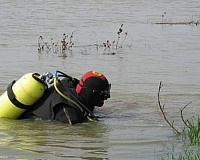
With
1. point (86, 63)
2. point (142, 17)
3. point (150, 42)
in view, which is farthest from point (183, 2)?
point (86, 63)

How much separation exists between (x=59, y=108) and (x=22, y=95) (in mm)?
426

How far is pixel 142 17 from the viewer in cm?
1998

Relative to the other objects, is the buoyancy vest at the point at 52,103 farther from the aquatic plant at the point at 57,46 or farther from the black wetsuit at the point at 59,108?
the aquatic plant at the point at 57,46

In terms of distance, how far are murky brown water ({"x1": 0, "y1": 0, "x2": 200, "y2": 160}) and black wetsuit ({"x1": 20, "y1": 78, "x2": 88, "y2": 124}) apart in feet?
0.32

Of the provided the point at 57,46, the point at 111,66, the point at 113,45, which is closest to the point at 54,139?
the point at 111,66

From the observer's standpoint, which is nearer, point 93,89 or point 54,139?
point 54,139

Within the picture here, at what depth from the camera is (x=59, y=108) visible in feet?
25.3

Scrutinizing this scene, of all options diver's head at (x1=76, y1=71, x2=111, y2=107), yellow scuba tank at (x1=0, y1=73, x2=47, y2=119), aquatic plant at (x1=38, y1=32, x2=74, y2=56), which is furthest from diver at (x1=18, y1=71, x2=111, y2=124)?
aquatic plant at (x1=38, y1=32, x2=74, y2=56)

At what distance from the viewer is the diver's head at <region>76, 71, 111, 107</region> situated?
7562 mm

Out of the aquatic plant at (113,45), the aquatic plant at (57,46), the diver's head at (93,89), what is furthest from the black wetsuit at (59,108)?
the aquatic plant at (113,45)

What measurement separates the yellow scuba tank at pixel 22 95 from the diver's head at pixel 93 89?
43cm

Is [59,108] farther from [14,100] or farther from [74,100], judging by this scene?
[14,100]

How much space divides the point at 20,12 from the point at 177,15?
4.63 m

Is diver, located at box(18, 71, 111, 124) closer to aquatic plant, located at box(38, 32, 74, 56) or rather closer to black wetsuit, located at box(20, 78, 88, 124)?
black wetsuit, located at box(20, 78, 88, 124)
